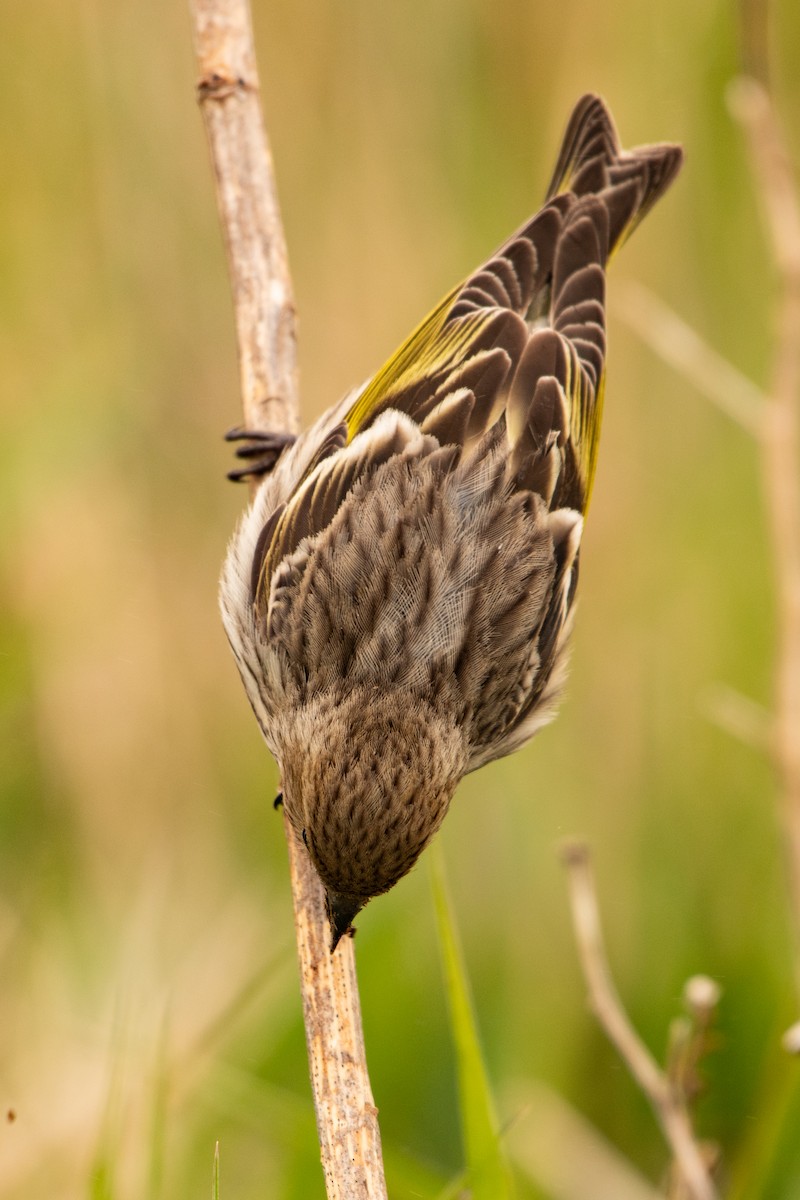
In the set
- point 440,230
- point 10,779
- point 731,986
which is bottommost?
point 731,986

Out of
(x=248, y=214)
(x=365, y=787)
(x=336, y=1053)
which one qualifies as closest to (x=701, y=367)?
(x=248, y=214)

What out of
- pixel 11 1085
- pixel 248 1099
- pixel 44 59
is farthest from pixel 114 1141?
pixel 44 59

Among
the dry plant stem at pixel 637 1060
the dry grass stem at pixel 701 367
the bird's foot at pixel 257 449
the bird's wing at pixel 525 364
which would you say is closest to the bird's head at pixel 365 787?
the dry plant stem at pixel 637 1060

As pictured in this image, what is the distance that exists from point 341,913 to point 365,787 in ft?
0.88

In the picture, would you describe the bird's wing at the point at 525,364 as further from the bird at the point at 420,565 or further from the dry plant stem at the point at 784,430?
the dry plant stem at the point at 784,430

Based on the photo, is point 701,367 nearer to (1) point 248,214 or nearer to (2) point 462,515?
(2) point 462,515

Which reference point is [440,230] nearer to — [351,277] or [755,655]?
[351,277]

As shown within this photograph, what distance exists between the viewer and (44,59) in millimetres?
5574

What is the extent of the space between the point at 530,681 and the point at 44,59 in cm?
310

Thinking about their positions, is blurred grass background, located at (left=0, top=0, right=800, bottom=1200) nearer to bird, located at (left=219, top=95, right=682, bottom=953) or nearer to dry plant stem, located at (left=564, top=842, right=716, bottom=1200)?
bird, located at (left=219, top=95, right=682, bottom=953)

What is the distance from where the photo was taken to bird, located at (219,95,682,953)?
338cm

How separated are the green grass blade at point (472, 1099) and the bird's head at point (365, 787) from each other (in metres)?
0.44

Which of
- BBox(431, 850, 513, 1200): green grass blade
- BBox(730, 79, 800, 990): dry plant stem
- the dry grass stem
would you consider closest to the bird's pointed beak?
BBox(431, 850, 513, 1200): green grass blade

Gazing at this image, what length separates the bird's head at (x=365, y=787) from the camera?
10.6 ft
